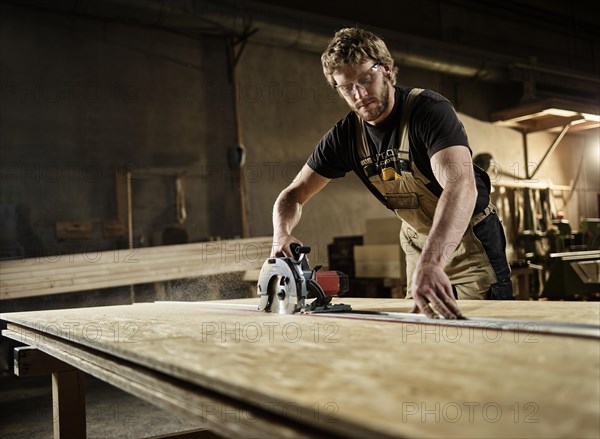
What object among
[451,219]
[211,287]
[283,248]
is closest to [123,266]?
[211,287]

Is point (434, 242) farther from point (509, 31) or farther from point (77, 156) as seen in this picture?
point (509, 31)

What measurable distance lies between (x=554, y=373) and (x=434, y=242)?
0.83m

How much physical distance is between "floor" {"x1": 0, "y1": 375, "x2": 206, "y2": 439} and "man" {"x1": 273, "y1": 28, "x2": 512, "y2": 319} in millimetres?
1778

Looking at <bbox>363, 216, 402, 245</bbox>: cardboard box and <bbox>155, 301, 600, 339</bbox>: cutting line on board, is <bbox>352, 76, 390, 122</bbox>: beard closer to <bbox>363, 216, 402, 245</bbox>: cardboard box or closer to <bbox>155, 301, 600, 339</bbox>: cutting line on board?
<bbox>155, 301, 600, 339</bbox>: cutting line on board

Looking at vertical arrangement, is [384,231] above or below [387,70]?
below

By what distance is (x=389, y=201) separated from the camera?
256 centimetres

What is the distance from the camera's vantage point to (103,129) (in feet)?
18.7

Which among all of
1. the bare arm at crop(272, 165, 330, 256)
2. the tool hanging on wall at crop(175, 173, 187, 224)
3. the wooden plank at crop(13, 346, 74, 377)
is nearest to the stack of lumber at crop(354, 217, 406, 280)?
the tool hanging on wall at crop(175, 173, 187, 224)

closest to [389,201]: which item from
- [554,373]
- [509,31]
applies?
[554,373]

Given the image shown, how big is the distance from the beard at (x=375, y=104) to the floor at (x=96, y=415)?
7.26 feet

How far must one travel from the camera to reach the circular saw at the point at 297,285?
1958 mm

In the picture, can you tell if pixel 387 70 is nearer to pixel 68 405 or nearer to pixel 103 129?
pixel 68 405

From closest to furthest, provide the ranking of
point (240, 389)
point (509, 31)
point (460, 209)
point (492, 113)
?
point (240, 389)
point (460, 209)
point (492, 113)
point (509, 31)

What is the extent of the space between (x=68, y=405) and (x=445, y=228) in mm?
1610
